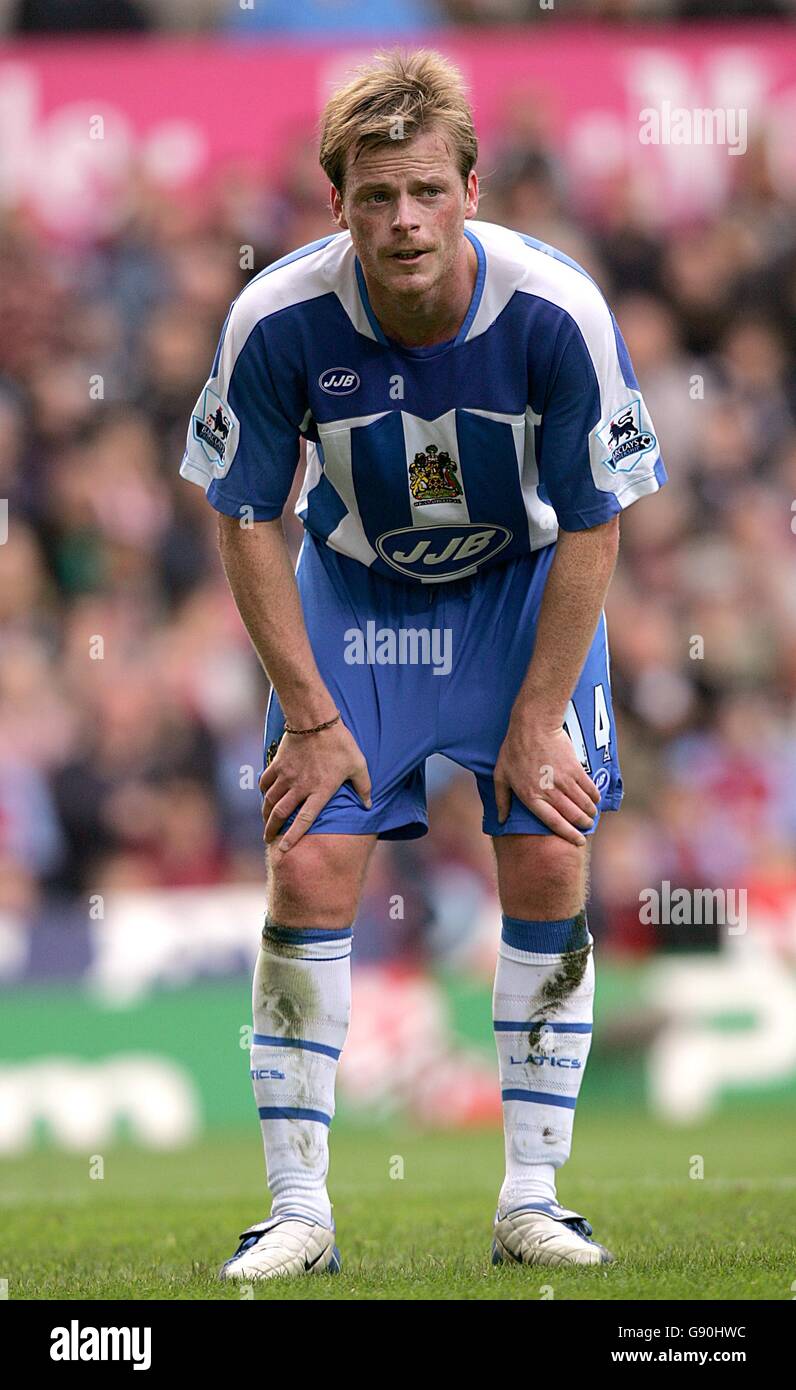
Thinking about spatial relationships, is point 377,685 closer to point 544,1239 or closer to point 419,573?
point 419,573

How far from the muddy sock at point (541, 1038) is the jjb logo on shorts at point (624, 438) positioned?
3.75 feet

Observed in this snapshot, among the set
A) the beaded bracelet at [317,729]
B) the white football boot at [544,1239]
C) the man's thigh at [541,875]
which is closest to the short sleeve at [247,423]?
the beaded bracelet at [317,729]

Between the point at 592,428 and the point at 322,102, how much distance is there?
9791 mm

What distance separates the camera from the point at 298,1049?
4797mm

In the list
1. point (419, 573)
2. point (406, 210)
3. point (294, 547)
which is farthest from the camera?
point (294, 547)

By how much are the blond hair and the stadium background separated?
5994mm

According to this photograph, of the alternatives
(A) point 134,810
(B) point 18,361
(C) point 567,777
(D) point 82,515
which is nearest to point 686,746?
(A) point 134,810

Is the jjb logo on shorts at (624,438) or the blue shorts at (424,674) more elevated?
the jjb logo on shorts at (624,438)

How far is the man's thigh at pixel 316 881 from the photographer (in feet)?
15.7

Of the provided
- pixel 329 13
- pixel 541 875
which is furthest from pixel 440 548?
pixel 329 13

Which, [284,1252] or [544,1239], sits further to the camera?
[544,1239]

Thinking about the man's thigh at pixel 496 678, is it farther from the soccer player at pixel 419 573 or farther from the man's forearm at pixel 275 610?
the man's forearm at pixel 275 610

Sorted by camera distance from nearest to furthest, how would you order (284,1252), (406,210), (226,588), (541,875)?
1. (406,210)
2. (284,1252)
3. (541,875)
4. (226,588)

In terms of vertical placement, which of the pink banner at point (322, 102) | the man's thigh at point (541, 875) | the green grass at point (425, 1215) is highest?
the pink banner at point (322, 102)
